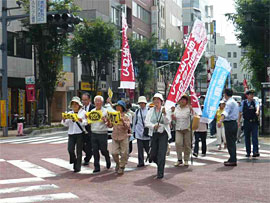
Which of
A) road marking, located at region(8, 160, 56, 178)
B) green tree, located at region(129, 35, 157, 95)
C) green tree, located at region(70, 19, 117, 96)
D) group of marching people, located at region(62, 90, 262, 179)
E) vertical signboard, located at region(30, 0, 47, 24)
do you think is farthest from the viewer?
green tree, located at region(129, 35, 157, 95)

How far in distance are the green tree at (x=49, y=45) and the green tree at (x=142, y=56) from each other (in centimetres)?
1695

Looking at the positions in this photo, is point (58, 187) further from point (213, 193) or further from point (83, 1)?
point (83, 1)

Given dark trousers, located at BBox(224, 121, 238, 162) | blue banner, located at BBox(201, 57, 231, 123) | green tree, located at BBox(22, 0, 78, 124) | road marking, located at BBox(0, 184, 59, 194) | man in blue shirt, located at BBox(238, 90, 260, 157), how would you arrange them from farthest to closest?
1. green tree, located at BBox(22, 0, 78, 124)
2. blue banner, located at BBox(201, 57, 231, 123)
3. man in blue shirt, located at BBox(238, 90, 260, 157)
4. dark trousers, located at BBox(224, 121, 238, 162)
5. road marking, located at BBox(0, 184, 59, 194)

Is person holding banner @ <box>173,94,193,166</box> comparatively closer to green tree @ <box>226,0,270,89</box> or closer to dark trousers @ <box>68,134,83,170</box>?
dark trousers @ <box>68,134,83,170</box>

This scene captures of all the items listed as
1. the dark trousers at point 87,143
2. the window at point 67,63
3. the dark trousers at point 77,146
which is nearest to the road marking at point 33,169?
the dark trousers at point 77,146

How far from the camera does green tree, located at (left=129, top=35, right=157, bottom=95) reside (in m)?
45.6

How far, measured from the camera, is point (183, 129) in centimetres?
1083

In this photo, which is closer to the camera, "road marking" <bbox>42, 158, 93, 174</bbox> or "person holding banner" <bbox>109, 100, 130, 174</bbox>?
"person holding banner" <bbox>109, 100, 130, 174</bbox>

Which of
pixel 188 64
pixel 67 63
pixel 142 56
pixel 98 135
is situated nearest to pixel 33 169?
pixel 98 135

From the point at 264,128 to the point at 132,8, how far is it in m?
36.1

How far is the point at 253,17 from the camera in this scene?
26125 millimetres

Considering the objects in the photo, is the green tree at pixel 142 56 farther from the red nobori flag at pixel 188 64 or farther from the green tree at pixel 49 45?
the red nobori flag at pixel 188 64

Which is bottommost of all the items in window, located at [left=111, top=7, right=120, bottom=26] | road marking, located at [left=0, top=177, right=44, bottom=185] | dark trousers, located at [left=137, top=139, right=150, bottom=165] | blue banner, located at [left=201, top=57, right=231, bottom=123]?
road marking, located at [left=0, top=177, right=44, bottom=185]

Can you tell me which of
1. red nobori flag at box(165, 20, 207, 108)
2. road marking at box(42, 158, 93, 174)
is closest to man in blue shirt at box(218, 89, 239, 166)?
red nobori flag at box(165, 20, 207, 108)
